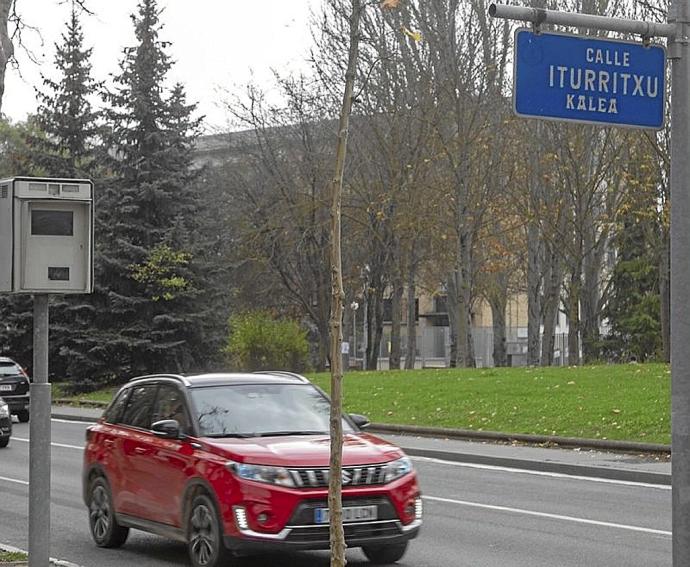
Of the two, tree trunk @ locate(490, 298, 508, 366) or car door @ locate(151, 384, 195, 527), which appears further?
tree trunk @ locate(490, 298, 508, 366)

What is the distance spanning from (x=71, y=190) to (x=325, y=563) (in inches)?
188

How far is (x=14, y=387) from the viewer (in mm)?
32344

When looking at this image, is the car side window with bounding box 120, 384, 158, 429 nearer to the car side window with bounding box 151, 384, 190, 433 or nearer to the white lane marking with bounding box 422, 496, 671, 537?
the car side window with bounding box 151, 384, 190, 433

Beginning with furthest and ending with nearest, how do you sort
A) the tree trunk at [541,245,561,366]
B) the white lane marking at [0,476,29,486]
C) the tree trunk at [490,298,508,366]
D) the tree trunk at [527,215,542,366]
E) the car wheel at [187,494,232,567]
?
1. the tree trunk at [490,298,508,366]
2. the tree trunk at [527,215,542,366]
3. the tree trunk at [541,245,561,366]
4. the white lane marking at [0,476,29,486]
5. the car wheel at [187,494,232,567]

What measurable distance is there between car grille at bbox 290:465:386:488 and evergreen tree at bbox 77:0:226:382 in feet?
113

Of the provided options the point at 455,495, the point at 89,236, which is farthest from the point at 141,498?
the point at 455,495

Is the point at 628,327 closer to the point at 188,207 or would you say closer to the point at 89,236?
the point at 188,207

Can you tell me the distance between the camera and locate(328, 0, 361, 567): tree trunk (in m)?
6.03

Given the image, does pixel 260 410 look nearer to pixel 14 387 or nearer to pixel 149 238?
pixel 14 387

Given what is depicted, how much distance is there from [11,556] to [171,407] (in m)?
1.96

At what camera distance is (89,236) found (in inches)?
320

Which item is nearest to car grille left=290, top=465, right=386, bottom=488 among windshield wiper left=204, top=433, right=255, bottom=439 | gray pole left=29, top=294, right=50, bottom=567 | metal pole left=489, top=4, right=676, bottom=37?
windshield wiper left=204, top=433, right=255, bottom=439

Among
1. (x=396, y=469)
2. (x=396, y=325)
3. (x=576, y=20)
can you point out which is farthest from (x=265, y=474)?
(x=396, y=325)

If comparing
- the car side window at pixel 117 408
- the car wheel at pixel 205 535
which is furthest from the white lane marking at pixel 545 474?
the car wheel at pixel 205 535
